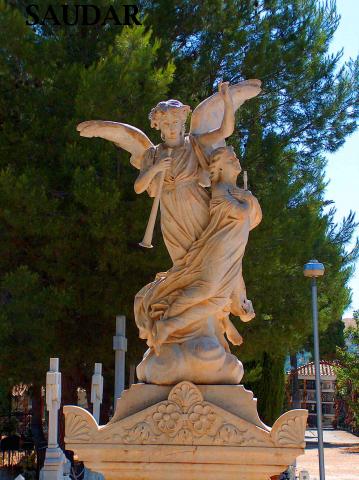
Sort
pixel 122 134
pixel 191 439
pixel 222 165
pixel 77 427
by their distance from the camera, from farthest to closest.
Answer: pixel 122 134
pixel 222 165
pixel 77 427
pixel 191 439

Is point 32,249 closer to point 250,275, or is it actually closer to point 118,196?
point 118,196

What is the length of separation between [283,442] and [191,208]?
1625 mm

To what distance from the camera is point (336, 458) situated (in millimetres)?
24469

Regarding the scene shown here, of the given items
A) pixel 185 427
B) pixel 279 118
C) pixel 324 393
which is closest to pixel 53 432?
pixel 185 427

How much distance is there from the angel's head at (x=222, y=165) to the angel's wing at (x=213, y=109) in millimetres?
396

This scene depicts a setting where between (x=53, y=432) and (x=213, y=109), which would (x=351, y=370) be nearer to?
(x=53, y=432)

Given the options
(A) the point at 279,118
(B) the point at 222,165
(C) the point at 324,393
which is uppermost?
(A) the point at 279,118

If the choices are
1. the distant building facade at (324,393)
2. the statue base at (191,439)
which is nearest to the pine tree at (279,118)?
the statue base at (191,439)

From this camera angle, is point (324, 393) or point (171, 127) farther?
point (324, 393)

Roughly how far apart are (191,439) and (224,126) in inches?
82.4

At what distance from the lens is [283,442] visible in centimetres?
476

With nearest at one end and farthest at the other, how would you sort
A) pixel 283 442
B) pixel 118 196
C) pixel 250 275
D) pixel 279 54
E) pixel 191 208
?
1. pixel 283 442
2. pixel 191 208
3. pixel 118 196
4. pixel 250 275
5. pixel 279 54

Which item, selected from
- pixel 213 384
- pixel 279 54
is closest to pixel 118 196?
pixel 279 54

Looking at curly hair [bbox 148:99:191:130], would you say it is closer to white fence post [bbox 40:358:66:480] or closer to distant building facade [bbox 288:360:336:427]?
white fence post [bbox 40:358:66:480]
